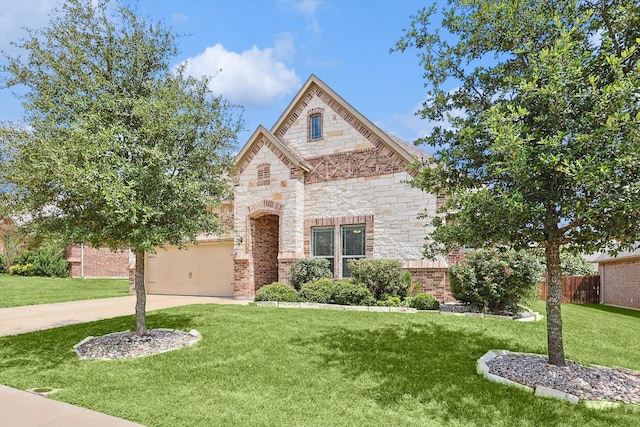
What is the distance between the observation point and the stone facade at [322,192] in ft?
46.0

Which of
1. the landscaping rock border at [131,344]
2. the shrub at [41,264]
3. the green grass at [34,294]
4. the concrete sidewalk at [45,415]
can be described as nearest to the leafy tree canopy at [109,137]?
the landscaping rock border at [131,344]

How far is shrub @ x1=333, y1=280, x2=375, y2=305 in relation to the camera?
39.0ft

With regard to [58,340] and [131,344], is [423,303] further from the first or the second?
[58,340]

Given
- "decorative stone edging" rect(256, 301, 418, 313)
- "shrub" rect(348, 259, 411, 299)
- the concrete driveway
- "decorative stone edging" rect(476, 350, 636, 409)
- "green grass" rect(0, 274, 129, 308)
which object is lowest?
"green grass" rect(0, 274, 129, 308)

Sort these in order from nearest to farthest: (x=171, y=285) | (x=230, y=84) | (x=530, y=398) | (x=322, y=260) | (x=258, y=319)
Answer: (x=530, y=398) < (x=230, y=84) < (x=258, y=319) < (x=322, y=260) < (x=171, y=285)

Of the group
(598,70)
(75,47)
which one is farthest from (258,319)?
(598,70)

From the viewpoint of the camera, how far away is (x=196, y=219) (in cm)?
773

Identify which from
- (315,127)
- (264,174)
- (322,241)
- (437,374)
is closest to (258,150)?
(264,174)

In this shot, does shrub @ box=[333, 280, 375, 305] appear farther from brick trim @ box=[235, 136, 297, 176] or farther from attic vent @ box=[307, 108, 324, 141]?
attic vent @ box=[307, 108, 324, 141]

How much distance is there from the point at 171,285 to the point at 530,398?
54.1 ft

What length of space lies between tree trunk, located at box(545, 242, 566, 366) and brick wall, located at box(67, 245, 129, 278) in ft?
88.4

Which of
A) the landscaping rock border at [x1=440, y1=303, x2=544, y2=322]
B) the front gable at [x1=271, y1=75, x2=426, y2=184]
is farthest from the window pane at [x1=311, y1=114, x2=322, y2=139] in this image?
the landscaping rock border at [x1=440, y1=303, x2=544, y2=322]

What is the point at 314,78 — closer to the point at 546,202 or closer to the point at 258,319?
the point at 258,319

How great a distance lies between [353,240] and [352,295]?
329 centimetres
